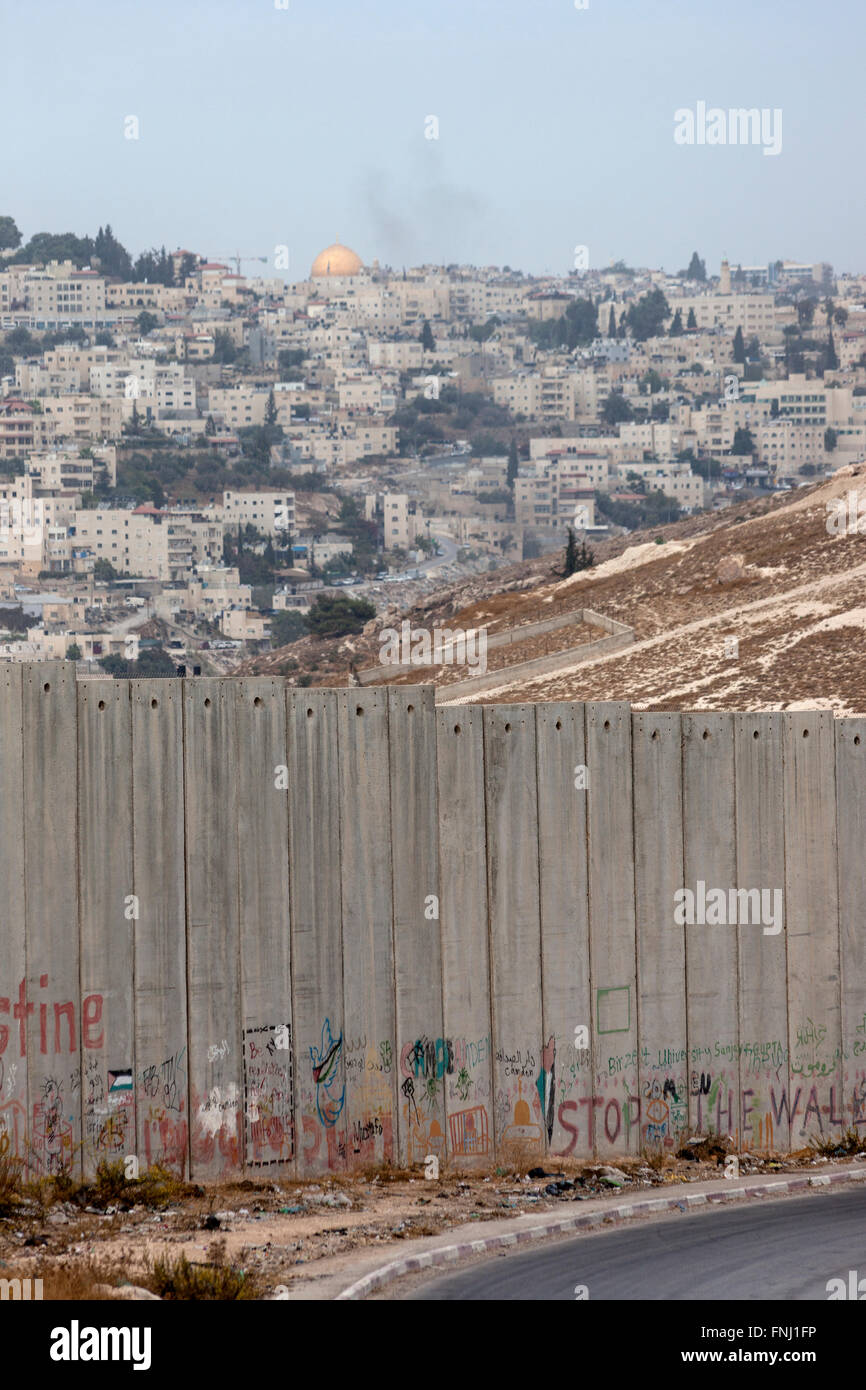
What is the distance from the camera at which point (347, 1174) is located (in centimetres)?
1448

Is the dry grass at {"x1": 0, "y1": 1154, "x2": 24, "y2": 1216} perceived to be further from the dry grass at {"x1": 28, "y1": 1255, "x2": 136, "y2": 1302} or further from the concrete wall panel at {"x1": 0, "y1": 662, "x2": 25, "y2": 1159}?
the dry grass at {"x1": 28, "y1": 1255, "x2": 136, "y2": 1302}

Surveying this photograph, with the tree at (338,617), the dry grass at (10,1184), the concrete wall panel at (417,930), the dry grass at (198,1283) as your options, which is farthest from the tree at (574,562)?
the dry grass at (198,1283)

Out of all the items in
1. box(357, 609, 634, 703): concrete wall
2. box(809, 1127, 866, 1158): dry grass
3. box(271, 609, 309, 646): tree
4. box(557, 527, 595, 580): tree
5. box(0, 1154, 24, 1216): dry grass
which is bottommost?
box(271, 609, 309, 646): tree

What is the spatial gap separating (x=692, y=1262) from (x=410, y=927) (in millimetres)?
3352

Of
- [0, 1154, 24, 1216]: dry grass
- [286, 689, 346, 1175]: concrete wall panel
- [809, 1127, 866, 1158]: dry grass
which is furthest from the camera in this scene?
[809, 1127, 866, 1158]: dry grass

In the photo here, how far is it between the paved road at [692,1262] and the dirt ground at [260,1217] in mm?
726

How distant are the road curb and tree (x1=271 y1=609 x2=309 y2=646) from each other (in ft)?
559

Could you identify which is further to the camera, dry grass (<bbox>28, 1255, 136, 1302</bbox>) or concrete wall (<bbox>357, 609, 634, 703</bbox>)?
concrete wall (<bbox>357, 609, 634, 703</bbox>)

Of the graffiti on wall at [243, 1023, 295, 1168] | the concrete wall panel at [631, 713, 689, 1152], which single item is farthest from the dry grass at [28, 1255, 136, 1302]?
the concrete wall panel at [631, 713, 689, 1152]

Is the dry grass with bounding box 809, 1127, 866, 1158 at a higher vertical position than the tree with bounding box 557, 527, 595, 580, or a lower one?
lower

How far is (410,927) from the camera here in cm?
1475

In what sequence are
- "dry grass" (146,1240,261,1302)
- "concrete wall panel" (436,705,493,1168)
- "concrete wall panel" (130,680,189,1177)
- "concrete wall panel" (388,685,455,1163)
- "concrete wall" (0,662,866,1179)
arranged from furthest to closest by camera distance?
"concrete wall panel" (436,705,493,1168)
"concrete wall panel" (388,685,455,1163)
"concrete wall panel" (130,680,189,1177)
"concrete wall" (0,662,866,1179)
"dry grass" (146,1240,261,1302)

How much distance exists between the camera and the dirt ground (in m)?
11.7
